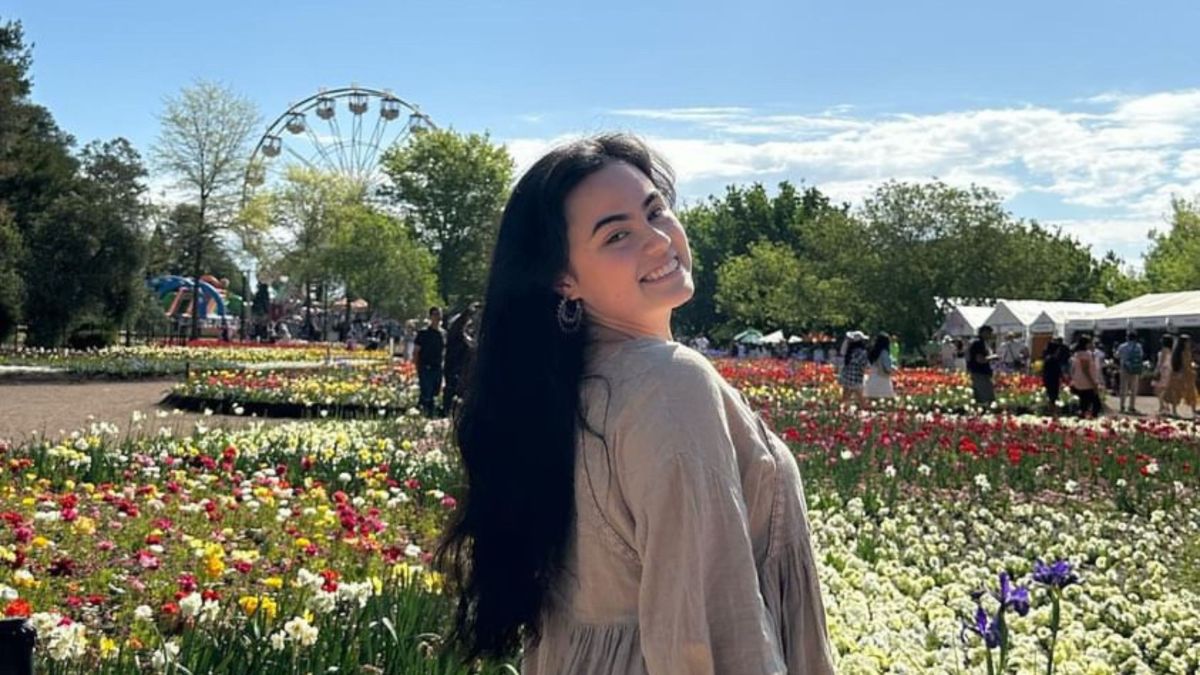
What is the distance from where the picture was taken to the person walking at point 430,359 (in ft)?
51.4

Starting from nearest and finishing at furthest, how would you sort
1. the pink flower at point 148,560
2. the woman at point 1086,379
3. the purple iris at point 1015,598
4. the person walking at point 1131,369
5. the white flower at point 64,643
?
1. the purple iris at point 1015,598
2. the white flower at point 64,643
3. the pink flower at point 148,560
4. the woman at point 1086,379
5. the person walking at point 1131,369

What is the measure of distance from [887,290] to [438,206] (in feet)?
85.6

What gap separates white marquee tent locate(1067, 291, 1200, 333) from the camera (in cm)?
2850

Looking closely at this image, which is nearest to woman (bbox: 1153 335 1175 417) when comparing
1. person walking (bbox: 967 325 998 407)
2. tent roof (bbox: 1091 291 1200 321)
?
person walking (bbox: 967 325 998 407)

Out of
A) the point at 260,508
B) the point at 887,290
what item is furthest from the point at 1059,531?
the point at 887,290

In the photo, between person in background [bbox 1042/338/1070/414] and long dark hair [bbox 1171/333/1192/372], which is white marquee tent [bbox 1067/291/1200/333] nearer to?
long dark hair [bbox 1171/333/1192/372]

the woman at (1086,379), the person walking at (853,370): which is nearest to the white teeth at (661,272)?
the person walking at (853,370)

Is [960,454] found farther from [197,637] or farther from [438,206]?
[438,206]

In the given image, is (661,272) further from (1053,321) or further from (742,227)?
(742,227)

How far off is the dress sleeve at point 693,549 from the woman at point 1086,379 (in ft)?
57.3

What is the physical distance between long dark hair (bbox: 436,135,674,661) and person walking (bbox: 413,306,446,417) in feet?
45.2

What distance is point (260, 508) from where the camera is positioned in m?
7.06

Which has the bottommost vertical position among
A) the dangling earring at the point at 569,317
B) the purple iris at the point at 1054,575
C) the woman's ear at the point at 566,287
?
the purple iris at the point at 1054,575

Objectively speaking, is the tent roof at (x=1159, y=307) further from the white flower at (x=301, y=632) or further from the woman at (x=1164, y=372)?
the white flower at (x=301, y=632)
